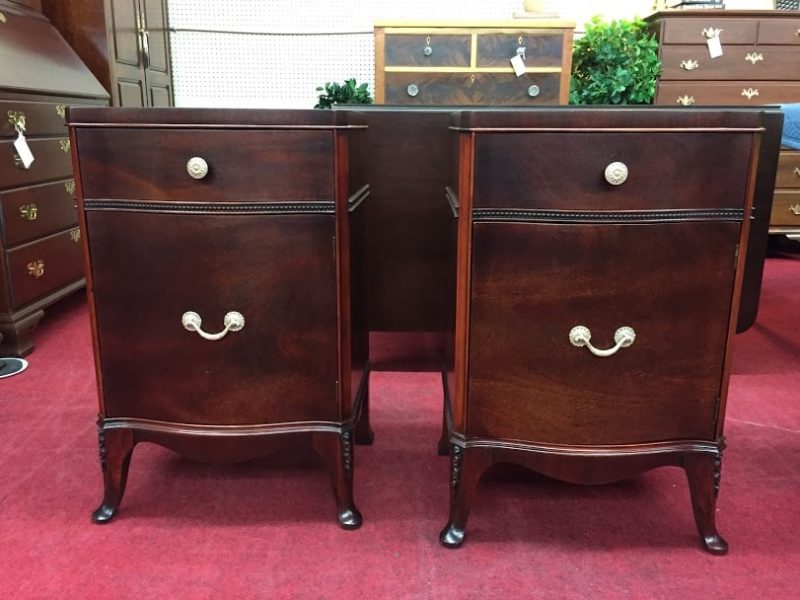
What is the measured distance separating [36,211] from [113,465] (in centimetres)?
152

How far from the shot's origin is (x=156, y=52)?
400cm

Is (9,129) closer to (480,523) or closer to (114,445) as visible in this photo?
(114,445)

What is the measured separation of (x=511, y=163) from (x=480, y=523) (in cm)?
75

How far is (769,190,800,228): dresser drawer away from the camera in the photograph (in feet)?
12.6

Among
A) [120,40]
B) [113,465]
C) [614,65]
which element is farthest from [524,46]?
[113,465]

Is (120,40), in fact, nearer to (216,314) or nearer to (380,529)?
(216,314)

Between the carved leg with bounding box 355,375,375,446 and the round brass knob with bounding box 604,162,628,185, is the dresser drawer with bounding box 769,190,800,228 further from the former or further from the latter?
the round brass knob with bounding box 604,162,628,185

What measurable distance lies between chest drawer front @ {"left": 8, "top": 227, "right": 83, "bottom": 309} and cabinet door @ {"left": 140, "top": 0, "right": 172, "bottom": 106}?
1.34m

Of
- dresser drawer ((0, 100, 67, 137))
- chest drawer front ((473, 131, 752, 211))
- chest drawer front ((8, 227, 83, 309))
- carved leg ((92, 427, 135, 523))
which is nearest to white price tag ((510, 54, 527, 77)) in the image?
dresser drawer ((0, 100, 67, 137))

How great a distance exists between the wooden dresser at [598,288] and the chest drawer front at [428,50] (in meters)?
2.37

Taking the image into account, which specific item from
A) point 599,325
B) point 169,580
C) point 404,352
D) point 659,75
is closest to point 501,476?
point 599,325

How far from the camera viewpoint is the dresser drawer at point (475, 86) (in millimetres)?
3482

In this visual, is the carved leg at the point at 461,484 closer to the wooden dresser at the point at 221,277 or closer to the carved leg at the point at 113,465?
the wooden dresser at the point at 221,277

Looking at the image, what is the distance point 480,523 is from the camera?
4.71ft
